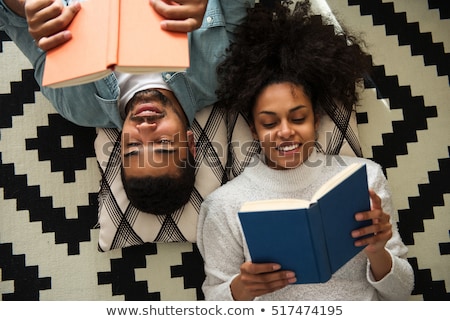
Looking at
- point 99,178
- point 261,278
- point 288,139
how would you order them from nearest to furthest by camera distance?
point 261,278 < point 288,139 < point 99,178

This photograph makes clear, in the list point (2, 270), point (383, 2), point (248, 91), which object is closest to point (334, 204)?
point (248, 91)

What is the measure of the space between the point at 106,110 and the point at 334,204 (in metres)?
0.58

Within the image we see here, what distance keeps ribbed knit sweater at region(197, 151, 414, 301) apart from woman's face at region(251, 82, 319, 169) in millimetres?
52

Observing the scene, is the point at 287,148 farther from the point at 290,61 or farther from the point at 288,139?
the point at 290,61

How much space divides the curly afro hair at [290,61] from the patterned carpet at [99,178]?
5.1 inches

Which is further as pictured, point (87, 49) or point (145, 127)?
point (145, 127)

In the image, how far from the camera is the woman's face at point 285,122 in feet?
3.91

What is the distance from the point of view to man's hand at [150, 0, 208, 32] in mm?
1058

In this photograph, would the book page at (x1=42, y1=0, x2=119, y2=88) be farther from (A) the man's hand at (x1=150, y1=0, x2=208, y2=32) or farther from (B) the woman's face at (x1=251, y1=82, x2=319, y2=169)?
(B) the woman's face at (x1=251, y1=82, x2=319, y2=169)

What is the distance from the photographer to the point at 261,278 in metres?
1.09

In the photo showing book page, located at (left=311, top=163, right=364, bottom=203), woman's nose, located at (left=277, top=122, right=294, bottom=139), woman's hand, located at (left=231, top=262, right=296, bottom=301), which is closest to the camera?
book page, located at (left=311, top=163, right=364, bottom=203)

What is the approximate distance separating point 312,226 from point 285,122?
290mm

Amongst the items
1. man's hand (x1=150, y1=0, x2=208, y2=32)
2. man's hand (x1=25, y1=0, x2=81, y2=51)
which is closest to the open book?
man's hand (x1=150, y1=0, x2=208, y2=32)

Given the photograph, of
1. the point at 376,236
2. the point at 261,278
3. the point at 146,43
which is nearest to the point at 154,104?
the point at 146,43
